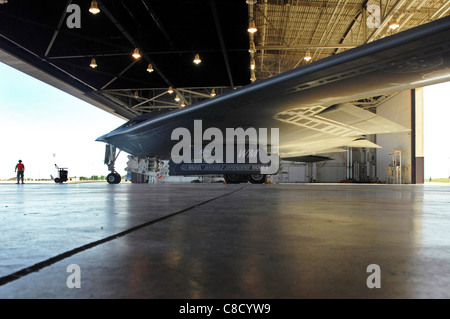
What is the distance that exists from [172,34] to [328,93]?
8689mm

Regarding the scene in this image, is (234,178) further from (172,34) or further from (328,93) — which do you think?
(328,93)

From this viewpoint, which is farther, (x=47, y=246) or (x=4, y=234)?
(x=4, y=234)

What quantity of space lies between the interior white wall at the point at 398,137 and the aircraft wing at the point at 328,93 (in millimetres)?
16394

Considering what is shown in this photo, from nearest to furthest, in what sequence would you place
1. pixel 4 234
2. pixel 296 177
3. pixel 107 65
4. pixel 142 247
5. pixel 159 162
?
pixel 142 247, pixel 4 234, pixel 159 162, pixel 107 65, pixel 296 177

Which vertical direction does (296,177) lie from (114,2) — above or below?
below

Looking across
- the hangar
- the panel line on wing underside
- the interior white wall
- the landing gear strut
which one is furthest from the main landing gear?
the interior white wall

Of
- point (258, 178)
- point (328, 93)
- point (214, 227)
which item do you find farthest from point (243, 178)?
point (214, 227)

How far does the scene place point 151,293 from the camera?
72 cm

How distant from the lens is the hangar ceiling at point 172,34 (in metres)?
9.76

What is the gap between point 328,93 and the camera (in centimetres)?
465

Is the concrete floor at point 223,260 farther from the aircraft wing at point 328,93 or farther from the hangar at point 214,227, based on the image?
the aircraft wing at point 328,93
